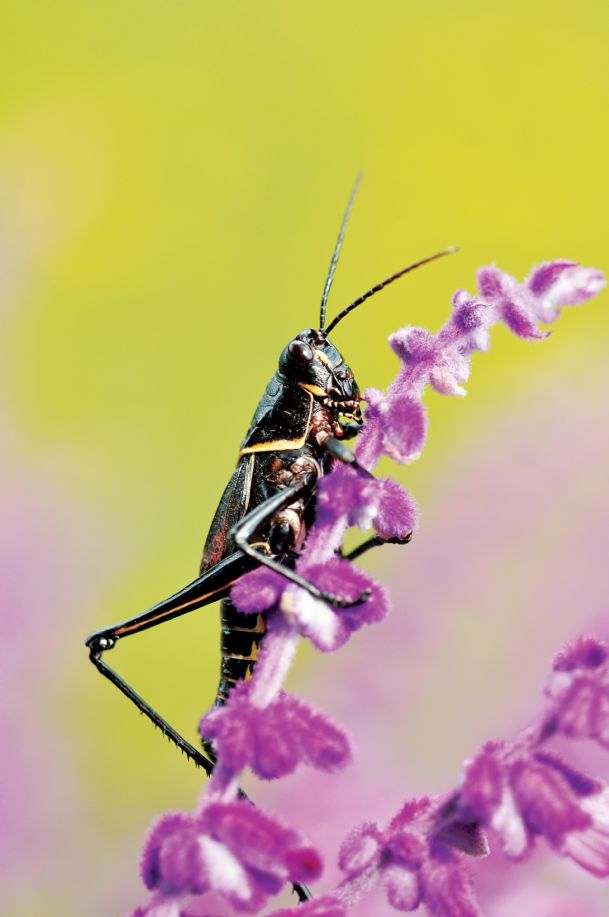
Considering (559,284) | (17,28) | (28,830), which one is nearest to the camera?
(559,284)

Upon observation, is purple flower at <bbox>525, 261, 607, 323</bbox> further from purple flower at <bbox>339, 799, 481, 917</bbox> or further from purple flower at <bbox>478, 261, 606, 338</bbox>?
purple flower at <bbox>339, 799, 481, 917</bbox>

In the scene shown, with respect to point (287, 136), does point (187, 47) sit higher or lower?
higher

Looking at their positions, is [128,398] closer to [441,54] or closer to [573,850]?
[441,54]

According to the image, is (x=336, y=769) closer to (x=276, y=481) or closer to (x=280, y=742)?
(x=280, y=742)

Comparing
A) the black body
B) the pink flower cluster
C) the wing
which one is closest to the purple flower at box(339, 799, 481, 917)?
the pink flower cluster

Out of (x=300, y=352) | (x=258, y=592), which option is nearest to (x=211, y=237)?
(x=300, y=352)

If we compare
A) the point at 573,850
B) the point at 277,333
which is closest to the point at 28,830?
the point at 573,850
